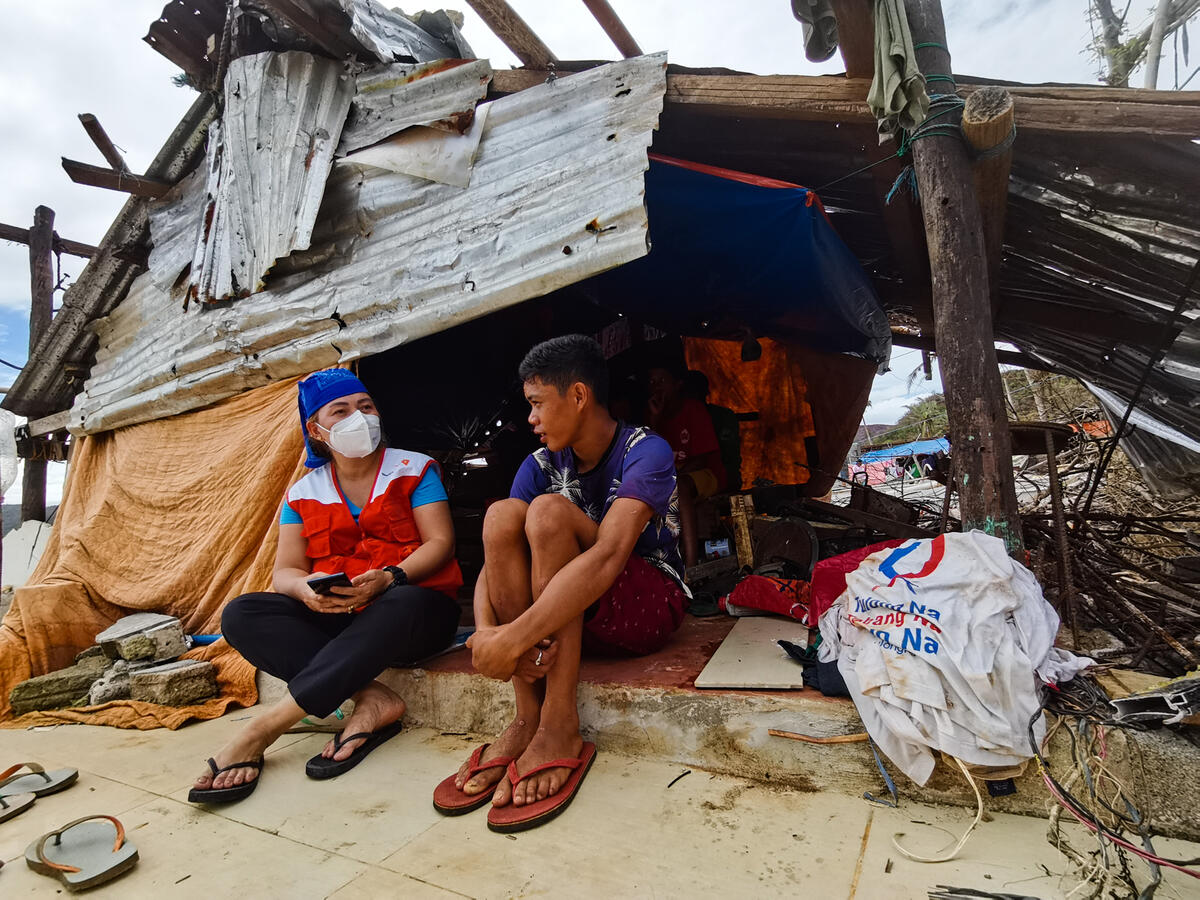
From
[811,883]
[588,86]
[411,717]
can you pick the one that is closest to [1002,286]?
[588,86]

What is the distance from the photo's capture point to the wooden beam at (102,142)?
4168 mm

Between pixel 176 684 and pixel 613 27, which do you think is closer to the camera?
pixel 613 27

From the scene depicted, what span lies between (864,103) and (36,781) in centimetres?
424

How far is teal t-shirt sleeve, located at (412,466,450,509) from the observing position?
2.57 metres

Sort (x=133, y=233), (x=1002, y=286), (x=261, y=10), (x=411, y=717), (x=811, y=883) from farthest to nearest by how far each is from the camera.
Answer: (x=133, y=233) → (x=1002, y=286) → (x=261, y=10) → (x=411, y=717) → (x=811, y=883)

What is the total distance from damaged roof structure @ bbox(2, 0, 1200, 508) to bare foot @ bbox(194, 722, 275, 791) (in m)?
1.87

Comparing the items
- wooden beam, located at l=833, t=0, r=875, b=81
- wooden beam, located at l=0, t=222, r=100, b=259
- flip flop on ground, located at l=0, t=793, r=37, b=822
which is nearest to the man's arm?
flip flop on ground, located at l=0, t=793, r=37, b=822

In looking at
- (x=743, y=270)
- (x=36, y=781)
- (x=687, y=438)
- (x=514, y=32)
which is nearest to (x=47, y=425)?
(x=36, y=781)

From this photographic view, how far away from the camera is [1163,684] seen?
58.6 inches

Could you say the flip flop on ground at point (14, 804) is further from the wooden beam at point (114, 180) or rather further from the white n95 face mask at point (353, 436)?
the wooden beam at point (114, 180)

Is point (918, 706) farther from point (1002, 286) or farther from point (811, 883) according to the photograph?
point (1002, 286)

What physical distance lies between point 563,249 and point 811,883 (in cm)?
229

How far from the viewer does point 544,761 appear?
1710 millimetres

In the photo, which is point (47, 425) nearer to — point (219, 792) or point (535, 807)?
point (219, 792)
